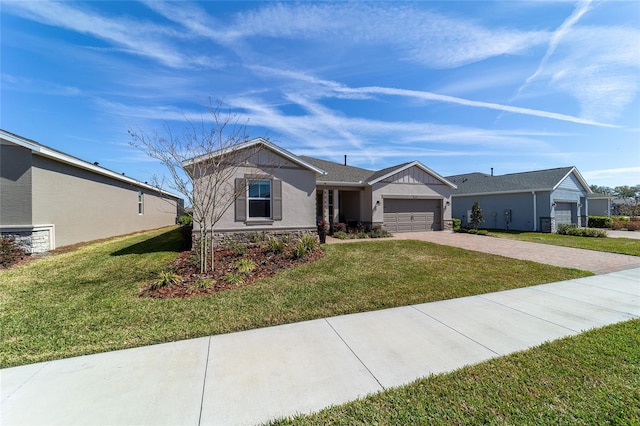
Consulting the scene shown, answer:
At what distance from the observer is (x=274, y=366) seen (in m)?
3.00

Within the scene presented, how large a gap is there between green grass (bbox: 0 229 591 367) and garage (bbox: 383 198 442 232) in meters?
7.13

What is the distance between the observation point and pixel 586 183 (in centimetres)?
2081

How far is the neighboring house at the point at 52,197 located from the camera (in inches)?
353

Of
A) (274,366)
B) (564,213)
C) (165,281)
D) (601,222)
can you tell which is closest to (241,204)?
(165,281)

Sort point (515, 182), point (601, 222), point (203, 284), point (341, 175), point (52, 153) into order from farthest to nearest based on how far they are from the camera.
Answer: point (601, 222) < point (515, 182) < point (341, 175) < point (52, 153) < point (203, 284)

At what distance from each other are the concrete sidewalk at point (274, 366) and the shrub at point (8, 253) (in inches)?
304

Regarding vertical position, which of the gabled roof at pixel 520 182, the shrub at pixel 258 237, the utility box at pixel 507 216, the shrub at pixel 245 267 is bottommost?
the shrub at pixel 245 267

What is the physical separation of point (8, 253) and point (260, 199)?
7.95m

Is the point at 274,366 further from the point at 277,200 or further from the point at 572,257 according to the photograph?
the point at 572,257

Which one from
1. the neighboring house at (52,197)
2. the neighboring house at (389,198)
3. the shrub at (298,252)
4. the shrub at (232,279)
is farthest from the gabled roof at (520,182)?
the neighboring house at (52,197)

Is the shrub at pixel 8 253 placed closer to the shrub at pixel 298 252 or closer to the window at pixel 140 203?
the shrub at pixel 298 252

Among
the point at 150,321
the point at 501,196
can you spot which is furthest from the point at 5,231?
the point at 501,196

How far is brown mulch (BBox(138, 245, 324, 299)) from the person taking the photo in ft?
18.4

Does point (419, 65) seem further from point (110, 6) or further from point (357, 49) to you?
point (110, 6)
